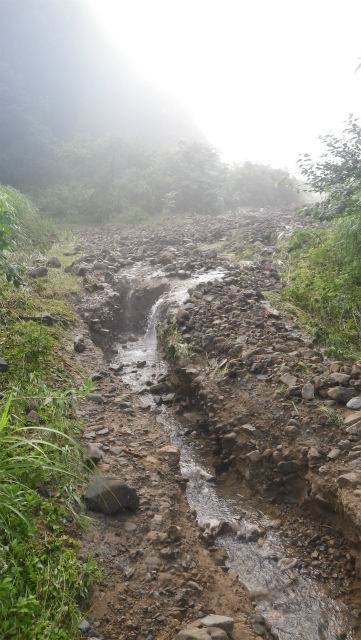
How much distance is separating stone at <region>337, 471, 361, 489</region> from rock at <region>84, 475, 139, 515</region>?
1.41 m

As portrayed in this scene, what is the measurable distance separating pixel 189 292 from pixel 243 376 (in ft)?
8.55

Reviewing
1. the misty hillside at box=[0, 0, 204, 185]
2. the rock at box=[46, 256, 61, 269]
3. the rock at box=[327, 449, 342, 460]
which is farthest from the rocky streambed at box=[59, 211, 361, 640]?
the misty hillside at box=[0, 0, 204, 185]

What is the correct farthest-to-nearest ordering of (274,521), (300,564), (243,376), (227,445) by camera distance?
(243,376) < (227,445) < (274,521) < (300,564)

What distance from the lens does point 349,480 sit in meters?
2.91

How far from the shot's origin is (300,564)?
3008 mm

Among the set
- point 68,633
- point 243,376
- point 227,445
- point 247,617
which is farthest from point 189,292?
point 68,633

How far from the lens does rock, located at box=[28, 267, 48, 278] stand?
21.6 feet

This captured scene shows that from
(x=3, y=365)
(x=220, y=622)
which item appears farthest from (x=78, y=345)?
(x=220, y=622)

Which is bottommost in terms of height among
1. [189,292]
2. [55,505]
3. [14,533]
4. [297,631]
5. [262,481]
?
[297,631]

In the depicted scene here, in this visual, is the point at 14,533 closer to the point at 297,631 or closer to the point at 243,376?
the point at 297,631

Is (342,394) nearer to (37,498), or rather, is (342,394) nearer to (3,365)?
(37,498)

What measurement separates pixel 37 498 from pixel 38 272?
485cm

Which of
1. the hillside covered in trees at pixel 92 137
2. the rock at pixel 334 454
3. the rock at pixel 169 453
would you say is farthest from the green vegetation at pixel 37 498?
the hillside covered in trees at pixel 92 137

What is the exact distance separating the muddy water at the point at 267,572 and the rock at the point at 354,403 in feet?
3.68
